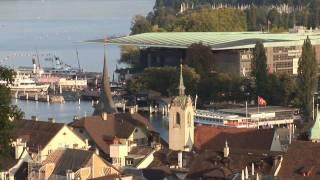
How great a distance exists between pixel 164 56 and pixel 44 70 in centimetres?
998

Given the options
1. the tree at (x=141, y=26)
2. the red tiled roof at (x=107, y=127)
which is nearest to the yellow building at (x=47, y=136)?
the red tiled roof at (x=107, y=127)

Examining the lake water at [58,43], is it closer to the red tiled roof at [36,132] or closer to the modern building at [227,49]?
the modern building at [227,49]

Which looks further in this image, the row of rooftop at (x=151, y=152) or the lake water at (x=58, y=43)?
the lake water at (x=58, y=43)

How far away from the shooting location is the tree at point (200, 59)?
43.6 metres

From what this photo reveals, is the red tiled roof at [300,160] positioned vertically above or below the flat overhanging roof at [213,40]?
below

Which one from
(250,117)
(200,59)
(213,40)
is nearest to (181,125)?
(250,117)

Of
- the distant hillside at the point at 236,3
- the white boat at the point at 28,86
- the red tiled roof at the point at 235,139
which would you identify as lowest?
the white boat at the point at 28,86

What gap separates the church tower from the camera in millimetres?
19047

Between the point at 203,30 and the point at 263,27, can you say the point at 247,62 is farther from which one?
the point at 263,27

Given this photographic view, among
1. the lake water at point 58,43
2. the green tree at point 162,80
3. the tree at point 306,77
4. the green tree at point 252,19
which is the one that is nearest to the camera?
the tree at point 306,77

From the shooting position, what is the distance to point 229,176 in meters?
14.5

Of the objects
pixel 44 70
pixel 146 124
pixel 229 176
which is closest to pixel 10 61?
pixel 44 70

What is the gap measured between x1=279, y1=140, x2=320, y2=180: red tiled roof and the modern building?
30.5 meters

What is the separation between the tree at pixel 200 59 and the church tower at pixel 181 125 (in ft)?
77.5
